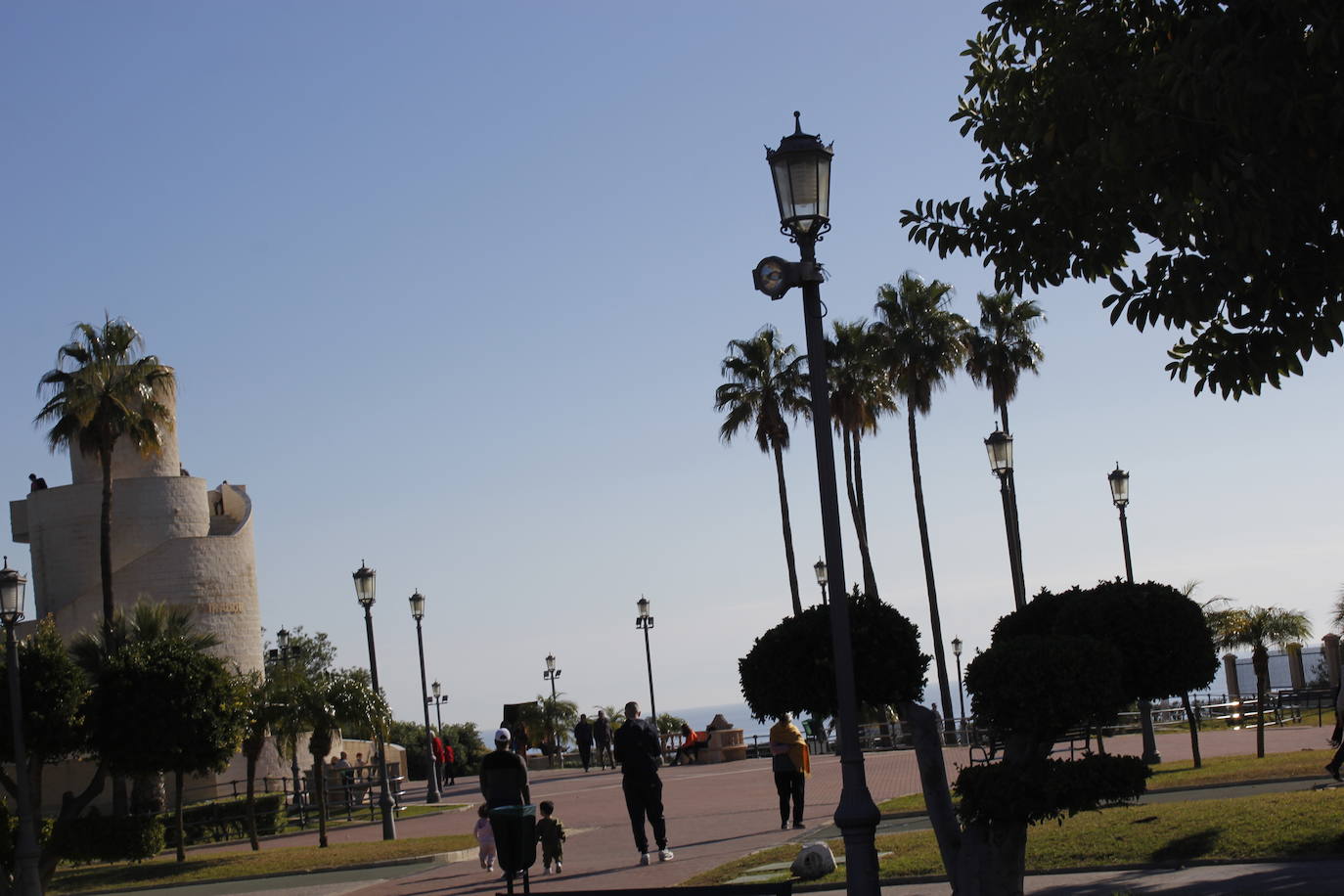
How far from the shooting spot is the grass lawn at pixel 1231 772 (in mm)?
17359

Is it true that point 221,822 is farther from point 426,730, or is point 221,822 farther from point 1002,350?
point 1002,350

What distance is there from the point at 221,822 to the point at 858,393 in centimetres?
2575

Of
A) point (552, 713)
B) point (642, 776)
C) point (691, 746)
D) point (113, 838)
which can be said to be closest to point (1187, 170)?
point (642, 776)

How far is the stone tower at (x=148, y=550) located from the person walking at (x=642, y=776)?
82.5 feet

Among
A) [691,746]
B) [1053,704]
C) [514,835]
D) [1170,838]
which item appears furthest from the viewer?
[691,746]

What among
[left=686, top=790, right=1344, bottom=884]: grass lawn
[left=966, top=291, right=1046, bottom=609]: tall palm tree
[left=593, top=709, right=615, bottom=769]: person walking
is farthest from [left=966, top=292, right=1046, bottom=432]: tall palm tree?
[left=686, top=790, right=1344, bottom=884]: grass lawn

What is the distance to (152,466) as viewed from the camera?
40.4 metres

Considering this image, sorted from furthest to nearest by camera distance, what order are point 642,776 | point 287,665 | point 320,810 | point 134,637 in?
point 287,665, point 134,637, point 320,810, point 642,776

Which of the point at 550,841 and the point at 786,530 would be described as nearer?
the point at 550,841

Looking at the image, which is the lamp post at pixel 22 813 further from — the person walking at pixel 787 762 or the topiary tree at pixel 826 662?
the topiary tree at pixel 826 662

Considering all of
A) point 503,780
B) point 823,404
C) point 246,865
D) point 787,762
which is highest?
point 823,404

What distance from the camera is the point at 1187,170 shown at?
7.22 meters

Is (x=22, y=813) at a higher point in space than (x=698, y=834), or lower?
higher

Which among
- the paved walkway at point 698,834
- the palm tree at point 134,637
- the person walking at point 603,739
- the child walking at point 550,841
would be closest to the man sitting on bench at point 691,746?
the person walking at point 603,739
